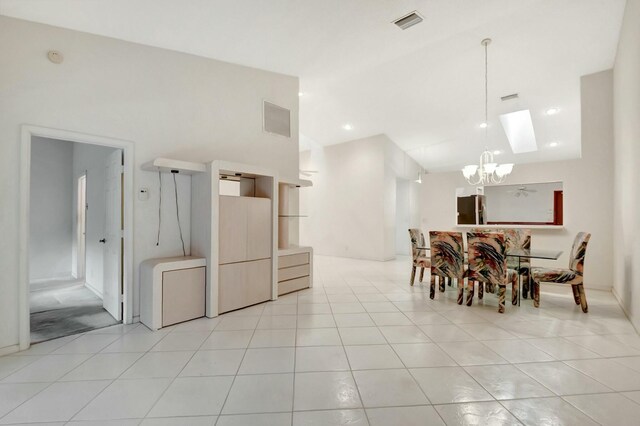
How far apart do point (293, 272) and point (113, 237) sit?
245 centimetres

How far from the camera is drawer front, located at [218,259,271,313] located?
138 inches

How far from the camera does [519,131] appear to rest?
25.2 ft

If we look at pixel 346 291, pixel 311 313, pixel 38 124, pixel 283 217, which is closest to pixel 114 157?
pixel 38 124

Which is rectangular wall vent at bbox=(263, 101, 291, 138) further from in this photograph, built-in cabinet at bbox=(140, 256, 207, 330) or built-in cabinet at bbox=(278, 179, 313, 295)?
built-in cabinet at bbox=(140, 256, 207, 330)

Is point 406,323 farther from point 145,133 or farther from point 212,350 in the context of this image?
point 145,133

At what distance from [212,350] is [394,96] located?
18.9 feet

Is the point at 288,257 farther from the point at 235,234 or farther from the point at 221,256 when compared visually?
the point at 221,256

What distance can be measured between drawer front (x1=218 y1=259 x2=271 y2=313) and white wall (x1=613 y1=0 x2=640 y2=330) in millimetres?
4178

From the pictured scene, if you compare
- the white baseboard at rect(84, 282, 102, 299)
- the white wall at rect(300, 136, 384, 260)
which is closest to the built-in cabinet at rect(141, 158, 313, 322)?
the white baseboard at rect(84, 282, 102, 299)

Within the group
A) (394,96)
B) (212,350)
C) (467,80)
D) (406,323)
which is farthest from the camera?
(394,96)

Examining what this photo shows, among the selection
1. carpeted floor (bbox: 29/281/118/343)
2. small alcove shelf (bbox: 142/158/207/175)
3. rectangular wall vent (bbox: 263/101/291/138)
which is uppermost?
rectangular wall vent (bbox: 263/101/291/138)

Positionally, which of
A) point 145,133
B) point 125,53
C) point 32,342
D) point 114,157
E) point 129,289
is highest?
point 125,53

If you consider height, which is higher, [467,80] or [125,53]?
[467,80]

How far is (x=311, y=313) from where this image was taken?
3.54m
